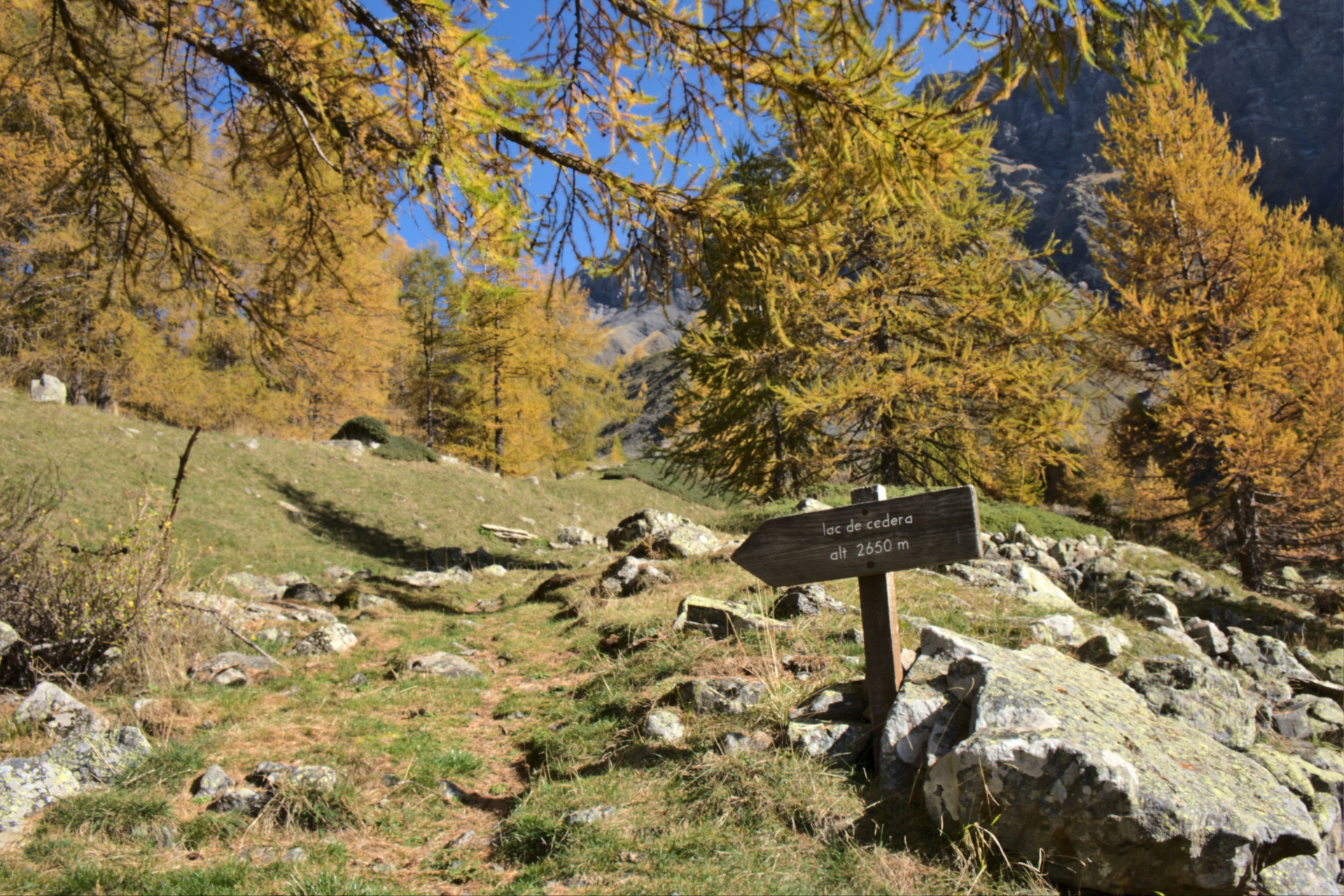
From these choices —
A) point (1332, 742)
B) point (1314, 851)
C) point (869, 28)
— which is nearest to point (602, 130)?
point (869, 28)

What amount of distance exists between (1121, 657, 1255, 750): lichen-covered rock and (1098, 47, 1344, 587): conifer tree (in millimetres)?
8460

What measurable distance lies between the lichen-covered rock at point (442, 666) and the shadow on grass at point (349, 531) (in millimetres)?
6434

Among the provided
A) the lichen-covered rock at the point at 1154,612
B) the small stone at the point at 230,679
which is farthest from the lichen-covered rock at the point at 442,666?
the lichen-covered rock at the point at 1154,612

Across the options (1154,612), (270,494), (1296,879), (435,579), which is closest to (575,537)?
(435,579)

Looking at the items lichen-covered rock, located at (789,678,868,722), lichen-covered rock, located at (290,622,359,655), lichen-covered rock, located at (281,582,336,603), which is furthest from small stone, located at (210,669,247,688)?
lichen-covered rock, located at (789,678,868,722)

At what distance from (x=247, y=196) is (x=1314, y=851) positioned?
22.4 meters

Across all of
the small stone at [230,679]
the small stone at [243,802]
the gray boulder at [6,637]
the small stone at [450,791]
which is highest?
the gray boulder at [6,637]

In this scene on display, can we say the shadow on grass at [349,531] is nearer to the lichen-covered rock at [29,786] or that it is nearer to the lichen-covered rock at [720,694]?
the lichen-covered rock at [29,786]

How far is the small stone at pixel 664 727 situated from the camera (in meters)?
3.78

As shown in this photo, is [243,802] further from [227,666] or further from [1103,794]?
[1103,794]

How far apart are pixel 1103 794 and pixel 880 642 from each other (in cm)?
109

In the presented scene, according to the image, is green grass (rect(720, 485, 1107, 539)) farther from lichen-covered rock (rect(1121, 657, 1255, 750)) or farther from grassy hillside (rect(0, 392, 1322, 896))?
lichen-covered rock (rect(1121, 657, 1255, 750))

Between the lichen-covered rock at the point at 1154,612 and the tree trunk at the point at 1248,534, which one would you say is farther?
the tree trunk at the point at 1248,534

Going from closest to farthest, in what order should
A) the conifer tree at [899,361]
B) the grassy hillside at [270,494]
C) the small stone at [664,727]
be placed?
the small stone at [664,727]
the grassy hillside at [270,494]
the conifer tree at [899,361]
